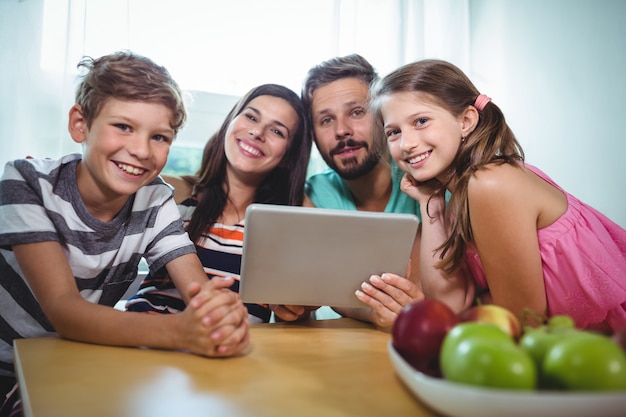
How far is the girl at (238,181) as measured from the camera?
1.44m

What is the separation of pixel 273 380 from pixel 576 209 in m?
0.94

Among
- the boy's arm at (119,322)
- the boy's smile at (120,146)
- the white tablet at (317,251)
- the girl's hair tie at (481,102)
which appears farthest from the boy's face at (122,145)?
the girl's hair tie at (481,102)

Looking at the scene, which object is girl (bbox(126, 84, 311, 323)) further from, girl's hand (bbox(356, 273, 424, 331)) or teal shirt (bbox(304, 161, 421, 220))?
girl's hand (bbox(356, 273, 424, 331))

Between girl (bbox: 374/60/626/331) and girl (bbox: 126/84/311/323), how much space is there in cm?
36

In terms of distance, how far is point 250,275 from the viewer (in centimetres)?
94

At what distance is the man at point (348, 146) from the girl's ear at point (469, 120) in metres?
0.32

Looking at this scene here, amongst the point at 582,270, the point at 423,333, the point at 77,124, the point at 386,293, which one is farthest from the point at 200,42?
the point at 423,333

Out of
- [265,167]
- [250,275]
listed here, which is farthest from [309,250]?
[265,167]

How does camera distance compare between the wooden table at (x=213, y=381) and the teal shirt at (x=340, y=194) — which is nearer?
the wooden table at (x=213, y=381)

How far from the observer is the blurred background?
1842 millimetres

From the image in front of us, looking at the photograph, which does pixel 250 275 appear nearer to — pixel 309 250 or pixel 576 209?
pixel 309 250

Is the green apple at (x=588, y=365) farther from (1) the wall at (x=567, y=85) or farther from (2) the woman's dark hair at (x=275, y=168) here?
(1) the wall at (x=567, y=85)

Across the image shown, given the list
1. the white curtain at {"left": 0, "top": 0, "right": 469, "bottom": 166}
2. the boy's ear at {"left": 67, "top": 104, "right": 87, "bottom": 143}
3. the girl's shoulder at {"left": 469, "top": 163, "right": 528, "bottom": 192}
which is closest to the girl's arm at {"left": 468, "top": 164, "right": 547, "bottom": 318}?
the girl's shoulder at {"left": 469, "top": 163, "right": 528, "bottom": 192}

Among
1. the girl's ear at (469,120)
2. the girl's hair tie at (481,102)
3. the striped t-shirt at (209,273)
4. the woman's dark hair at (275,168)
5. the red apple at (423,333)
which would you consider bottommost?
the striped t-shirt at (209,273)
